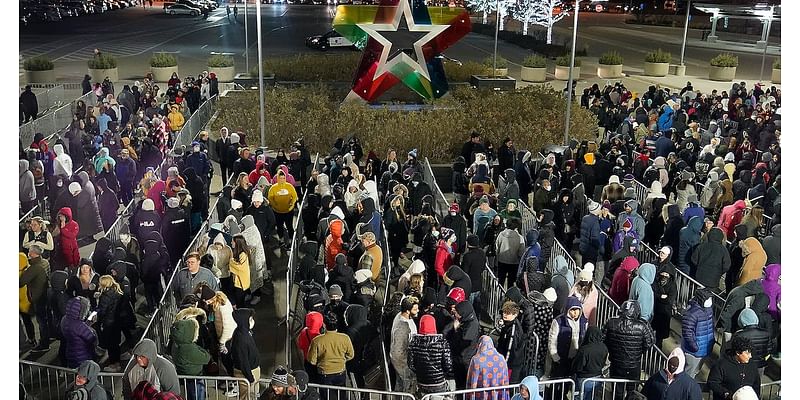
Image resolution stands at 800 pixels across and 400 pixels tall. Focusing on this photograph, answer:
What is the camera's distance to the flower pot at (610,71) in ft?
116

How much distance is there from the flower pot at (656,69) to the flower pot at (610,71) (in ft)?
4.65

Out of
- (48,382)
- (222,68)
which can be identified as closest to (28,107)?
(222,68)

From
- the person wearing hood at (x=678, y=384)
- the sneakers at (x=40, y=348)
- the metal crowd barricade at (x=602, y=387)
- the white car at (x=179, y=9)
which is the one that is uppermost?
the white car at (x=179, y=9)

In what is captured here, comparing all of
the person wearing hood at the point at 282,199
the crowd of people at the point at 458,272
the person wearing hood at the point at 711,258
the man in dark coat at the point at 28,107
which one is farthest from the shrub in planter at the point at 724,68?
the man in dark coat at the point at 28,107

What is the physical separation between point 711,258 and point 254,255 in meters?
6.00

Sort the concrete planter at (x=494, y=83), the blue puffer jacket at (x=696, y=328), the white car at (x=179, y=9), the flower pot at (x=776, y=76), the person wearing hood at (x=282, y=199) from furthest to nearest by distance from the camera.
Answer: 1. the white car at (x=179, y=9)
2. the flower pot at (x=776, y=76)
3. the concrete planter at (x=494, y=83)
4. the person wearing hood at (x=282, y=199)
5. the blue puffer jacket at (x=696, y=328)

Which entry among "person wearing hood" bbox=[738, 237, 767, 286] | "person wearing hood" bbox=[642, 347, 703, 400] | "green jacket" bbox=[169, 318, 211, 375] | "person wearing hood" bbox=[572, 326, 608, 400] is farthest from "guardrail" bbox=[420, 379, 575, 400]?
"person wearing hood" bbox=[738, 237, 767, 286]

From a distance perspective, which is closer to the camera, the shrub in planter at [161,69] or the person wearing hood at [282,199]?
the person wearing hood at [282,199]

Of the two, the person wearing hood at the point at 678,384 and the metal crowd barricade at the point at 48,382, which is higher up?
the person wearing hood at the point at 678,384

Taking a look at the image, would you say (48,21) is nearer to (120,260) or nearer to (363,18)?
(363,18)

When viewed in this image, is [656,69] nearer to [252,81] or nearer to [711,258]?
[252,81]

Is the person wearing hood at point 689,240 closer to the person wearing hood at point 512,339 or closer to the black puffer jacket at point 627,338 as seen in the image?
the black puffer jacket at point 627,338

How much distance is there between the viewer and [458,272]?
8281 mm

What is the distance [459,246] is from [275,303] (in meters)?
2.74
